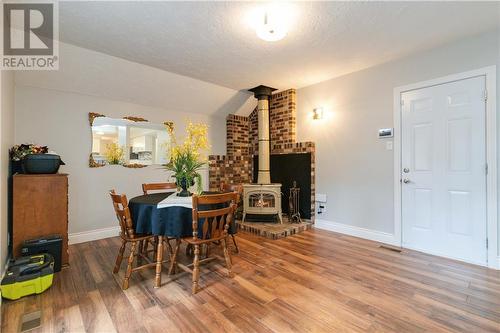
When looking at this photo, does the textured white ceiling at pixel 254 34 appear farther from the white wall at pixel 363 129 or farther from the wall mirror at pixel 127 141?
the wall mirror at pixel 127 141

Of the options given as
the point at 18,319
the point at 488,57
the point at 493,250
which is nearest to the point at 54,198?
the point at 18,319

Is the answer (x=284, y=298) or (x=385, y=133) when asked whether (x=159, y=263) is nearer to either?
(x=284, y=298)

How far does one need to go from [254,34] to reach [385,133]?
2.23 metres

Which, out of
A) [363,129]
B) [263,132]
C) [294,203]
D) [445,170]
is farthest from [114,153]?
[445,170]

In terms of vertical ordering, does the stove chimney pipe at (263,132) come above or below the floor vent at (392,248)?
above

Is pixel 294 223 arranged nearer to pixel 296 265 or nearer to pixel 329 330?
pixel 296 265

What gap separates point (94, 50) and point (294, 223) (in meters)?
3.78

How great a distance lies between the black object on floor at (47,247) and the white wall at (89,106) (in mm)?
1017

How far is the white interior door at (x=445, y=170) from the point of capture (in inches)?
103

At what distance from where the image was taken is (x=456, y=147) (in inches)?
108

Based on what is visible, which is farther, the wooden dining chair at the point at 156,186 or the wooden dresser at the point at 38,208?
the wooden dining chair at the point at 156,186

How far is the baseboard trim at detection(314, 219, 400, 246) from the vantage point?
10.8ft

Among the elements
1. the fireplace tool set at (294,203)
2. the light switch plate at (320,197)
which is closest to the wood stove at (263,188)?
the fireplace tool set at (294,203)

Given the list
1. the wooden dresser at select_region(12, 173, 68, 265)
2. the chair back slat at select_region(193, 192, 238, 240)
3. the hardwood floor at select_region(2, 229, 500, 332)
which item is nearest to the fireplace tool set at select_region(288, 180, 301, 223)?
the hardwood floor at select_region(2, 229, 500, 332)
